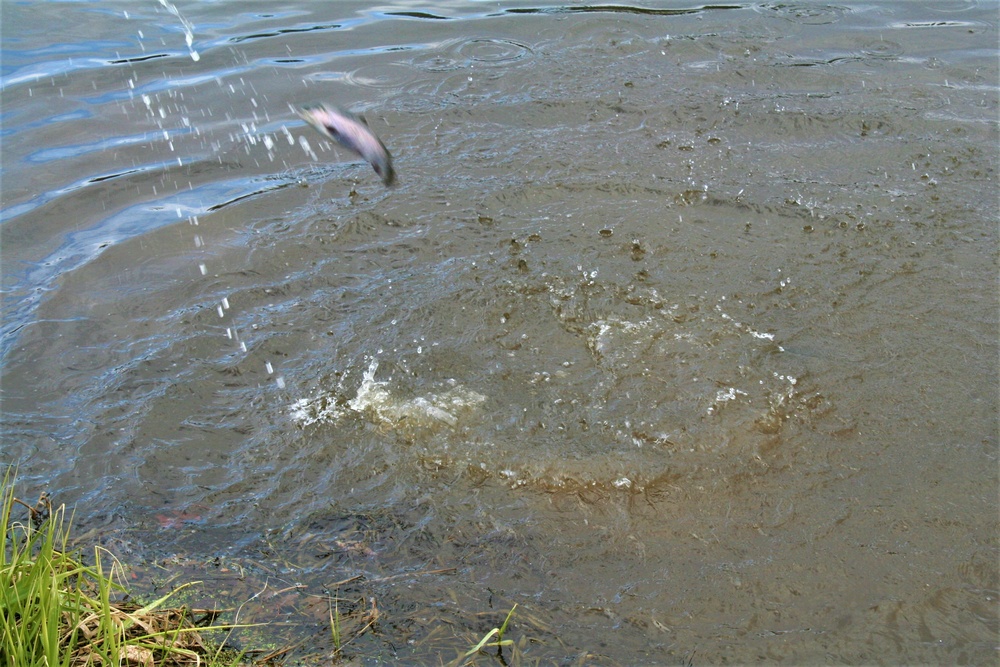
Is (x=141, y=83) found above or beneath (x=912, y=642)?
above

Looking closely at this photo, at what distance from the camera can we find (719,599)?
3.13 m

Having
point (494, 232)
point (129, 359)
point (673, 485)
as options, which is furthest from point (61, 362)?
point (673, 485)

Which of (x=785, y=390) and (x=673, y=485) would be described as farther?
(x=785, y=390)

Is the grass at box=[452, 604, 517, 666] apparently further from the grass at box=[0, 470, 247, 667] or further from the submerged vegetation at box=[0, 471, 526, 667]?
the grass at box=[0, 470, 247, 667]

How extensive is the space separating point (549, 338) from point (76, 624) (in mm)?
2690

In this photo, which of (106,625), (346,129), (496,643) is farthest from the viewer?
(346,129)

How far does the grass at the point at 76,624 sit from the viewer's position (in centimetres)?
228

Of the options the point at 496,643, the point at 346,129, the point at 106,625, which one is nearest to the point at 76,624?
the point at 106,625

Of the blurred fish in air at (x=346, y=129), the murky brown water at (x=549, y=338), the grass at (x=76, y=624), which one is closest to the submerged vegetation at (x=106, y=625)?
the grass at (x=76, y=624)

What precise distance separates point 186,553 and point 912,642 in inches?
108

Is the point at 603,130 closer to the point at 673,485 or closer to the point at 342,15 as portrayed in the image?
the point at 673,485

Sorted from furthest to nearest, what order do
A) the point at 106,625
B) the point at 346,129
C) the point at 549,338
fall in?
the point at 549,338 → the point at 346,129 → the point at 106,625

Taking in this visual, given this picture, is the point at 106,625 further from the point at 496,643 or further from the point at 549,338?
the point at 549,338

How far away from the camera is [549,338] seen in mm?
4477
